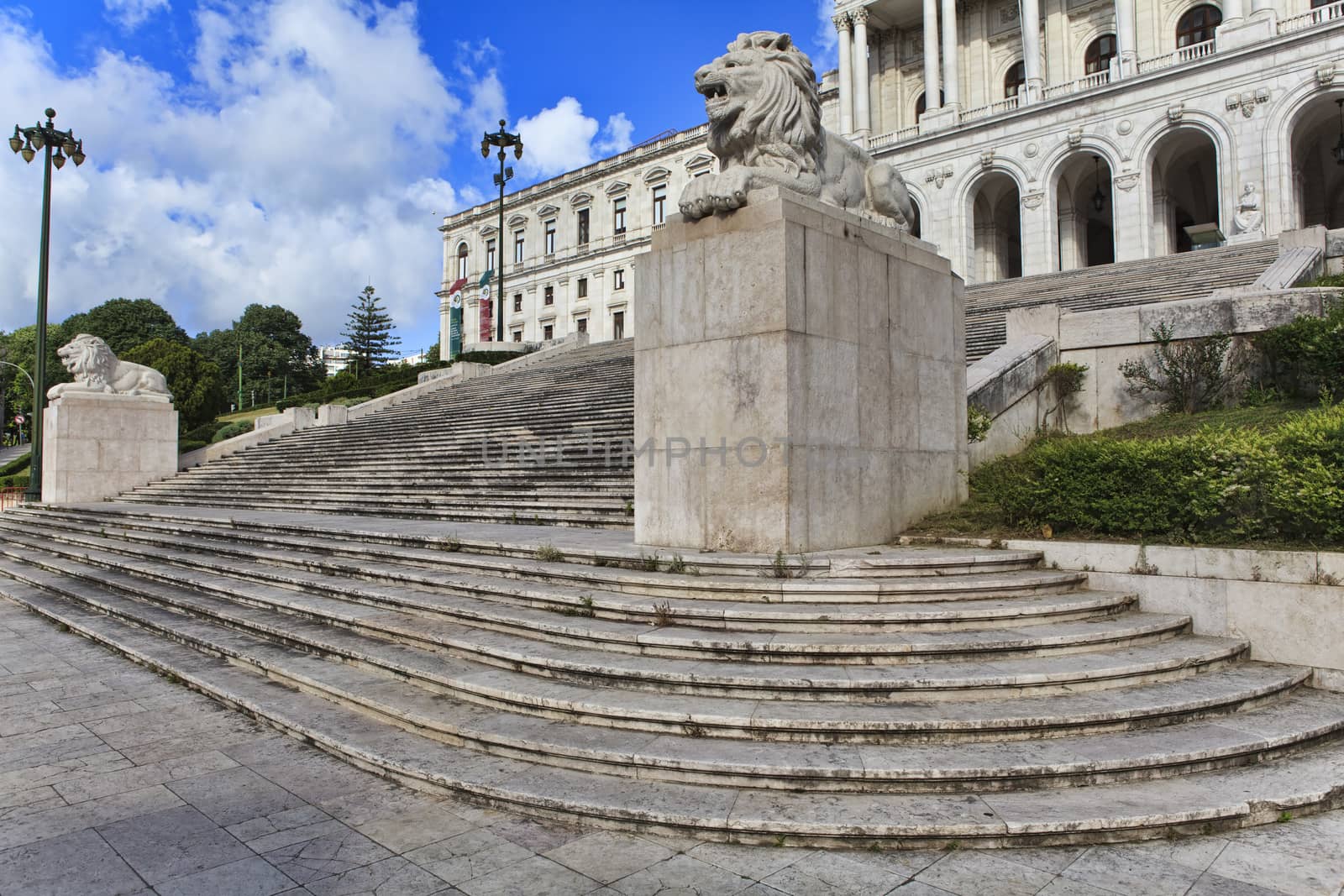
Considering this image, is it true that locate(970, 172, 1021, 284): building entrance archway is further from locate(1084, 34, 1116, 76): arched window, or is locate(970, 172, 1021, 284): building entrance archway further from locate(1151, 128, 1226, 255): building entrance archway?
locate(1151, 128, 1226, 255): building entrance archway

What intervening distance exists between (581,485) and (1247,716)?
816cm

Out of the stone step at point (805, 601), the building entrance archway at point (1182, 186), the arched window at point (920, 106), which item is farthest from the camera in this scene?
the arched window at point (920, 106)

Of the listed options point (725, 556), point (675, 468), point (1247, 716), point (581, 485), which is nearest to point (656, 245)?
point (675, 468)

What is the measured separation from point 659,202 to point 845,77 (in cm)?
1658

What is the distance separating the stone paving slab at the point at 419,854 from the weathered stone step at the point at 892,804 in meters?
0.07

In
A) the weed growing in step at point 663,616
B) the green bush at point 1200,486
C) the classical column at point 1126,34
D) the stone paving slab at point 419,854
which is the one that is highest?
the classical column at point 1126,34

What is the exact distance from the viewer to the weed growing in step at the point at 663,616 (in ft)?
17.5

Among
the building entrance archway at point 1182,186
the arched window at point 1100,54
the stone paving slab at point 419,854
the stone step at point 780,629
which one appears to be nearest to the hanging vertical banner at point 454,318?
the arched window at point 1100,54

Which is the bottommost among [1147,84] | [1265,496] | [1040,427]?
[1265,496]

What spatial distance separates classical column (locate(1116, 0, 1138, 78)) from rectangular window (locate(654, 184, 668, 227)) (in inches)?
1127

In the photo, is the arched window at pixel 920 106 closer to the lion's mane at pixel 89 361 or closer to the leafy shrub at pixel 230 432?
the leafy shrub at pixel 230 432

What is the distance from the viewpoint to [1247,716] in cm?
437

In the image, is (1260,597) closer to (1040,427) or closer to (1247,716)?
(1247,716)

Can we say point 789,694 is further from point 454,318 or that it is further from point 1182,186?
point 454,318
